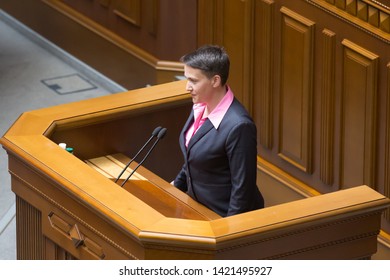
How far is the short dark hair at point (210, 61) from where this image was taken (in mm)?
4293

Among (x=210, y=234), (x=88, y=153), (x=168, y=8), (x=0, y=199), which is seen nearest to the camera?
(x=210, y=234)

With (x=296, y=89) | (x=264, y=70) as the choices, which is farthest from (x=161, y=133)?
(x=264, y=70)

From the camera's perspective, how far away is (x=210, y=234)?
149 inches

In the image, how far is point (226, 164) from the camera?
14.5ft

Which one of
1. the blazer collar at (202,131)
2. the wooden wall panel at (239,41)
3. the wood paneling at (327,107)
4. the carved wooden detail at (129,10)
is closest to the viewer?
the blazer collar at (202,131)

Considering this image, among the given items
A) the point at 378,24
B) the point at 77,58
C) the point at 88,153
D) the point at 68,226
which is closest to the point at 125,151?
the point at 88,153

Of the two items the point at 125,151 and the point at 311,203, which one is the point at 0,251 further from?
the point at 311,203

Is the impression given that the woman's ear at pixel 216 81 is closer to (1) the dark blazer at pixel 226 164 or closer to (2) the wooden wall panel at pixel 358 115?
(1) the dark blazer at pixel 226 164

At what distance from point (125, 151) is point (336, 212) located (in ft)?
4.30

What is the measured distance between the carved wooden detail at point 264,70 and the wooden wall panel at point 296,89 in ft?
0.31

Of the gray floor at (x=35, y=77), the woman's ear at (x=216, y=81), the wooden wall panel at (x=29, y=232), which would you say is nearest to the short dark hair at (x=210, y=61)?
the woman's ear at (x=216, y=81)

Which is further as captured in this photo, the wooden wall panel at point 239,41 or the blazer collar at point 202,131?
the wooden wall panel at point 239,41

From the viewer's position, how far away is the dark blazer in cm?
430

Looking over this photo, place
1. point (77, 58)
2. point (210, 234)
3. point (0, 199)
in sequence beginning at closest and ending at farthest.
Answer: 1. point (210, 234)
2. point (0, 199)
3. point (77, 58)
